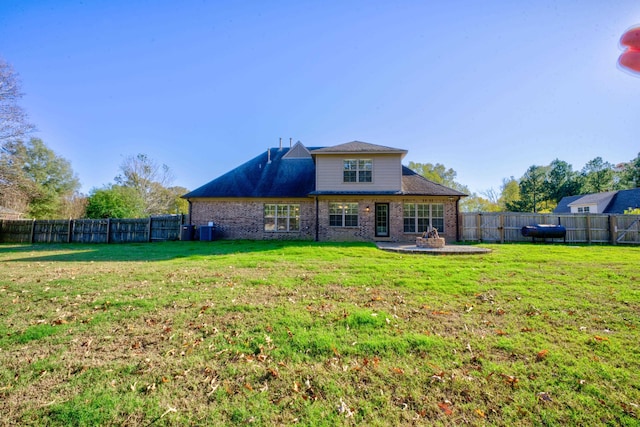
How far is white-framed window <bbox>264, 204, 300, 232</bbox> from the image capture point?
15.7 m

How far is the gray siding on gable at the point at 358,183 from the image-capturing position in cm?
1473

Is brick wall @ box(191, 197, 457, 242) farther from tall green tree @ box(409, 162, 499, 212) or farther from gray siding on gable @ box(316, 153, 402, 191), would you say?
tall green tree @ box(409, 162, 499, 212)

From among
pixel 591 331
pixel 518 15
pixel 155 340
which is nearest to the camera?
pixel 155 340

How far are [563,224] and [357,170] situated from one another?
1235 cm

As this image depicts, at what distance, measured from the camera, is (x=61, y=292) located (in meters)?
5.00

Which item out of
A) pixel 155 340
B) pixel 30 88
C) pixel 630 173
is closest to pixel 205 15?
pixel 155 340

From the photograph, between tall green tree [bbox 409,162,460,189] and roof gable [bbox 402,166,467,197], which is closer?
roof gable [bbox 402,166,467,197]

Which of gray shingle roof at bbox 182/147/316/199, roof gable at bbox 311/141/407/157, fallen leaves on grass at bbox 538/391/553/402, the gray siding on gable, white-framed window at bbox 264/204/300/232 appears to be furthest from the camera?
gray shingle roof at bbox 182/147/316/199

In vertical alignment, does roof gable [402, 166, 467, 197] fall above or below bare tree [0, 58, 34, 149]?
below

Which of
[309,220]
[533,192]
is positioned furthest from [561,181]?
[309,220]

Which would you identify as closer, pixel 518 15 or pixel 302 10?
pixel 518 15

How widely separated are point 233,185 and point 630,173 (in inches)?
2141

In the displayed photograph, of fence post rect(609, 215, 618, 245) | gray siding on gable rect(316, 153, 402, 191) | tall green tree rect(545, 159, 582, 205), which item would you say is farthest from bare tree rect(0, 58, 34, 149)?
tall green tree rect(545, 159, 582, 205)

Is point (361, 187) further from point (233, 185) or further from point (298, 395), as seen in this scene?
point (298, 395)
